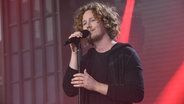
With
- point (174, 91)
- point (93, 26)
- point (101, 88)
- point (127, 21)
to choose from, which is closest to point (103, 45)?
point (93, 26)

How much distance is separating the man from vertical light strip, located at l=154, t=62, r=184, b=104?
125 centimetres

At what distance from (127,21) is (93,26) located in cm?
155

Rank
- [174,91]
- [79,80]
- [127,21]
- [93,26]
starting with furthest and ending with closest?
[127,21] < [174,91] < [93,26] < [79,80]

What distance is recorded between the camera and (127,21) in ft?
9.81

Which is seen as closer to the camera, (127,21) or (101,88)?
(101,88)

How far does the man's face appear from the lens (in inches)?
57.7

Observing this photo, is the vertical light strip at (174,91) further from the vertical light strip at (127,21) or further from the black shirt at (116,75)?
the black shirt at (116,75)

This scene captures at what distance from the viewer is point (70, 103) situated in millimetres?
3320

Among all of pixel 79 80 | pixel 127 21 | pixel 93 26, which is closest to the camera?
pixel 79 80

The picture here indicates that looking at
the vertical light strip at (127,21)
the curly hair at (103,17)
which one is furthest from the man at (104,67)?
the vertical light strip at (127,21)

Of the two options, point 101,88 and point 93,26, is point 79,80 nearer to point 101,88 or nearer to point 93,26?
point 101,88

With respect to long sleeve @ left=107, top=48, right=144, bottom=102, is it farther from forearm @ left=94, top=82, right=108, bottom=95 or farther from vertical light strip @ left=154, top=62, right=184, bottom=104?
vertical light strip @ left=154, top=62, right=184, bottom=104

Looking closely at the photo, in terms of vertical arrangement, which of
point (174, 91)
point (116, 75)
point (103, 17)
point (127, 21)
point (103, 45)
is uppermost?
point (127, 21)

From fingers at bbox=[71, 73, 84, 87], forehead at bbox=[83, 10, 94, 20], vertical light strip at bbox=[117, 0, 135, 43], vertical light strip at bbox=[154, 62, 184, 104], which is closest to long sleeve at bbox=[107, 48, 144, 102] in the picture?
fingers at bbox=[71, 73, 84, 87]
